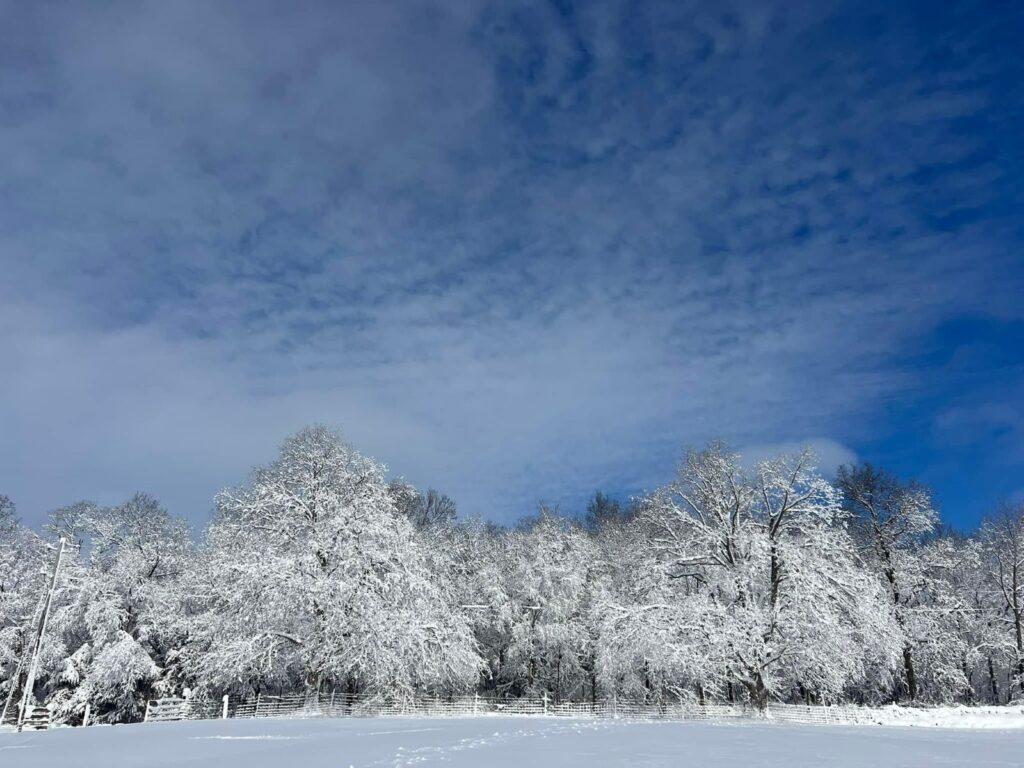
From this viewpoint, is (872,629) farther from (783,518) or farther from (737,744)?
(737,744)

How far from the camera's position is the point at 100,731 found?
19734 mm

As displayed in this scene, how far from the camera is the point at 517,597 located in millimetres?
41156

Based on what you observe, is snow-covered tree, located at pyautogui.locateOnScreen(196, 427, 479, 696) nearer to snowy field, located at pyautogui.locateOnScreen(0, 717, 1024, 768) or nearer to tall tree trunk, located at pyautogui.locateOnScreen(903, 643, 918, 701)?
snowy field, located at pyautogui.locateOnScreen(0, 717, 1024, 768)

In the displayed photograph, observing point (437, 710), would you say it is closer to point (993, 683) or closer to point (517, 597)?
point (517, 597)

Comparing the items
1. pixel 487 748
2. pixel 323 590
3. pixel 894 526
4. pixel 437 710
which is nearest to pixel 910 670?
pixel 894 526

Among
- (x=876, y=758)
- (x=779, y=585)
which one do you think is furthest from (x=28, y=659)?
(x=876, y=758)

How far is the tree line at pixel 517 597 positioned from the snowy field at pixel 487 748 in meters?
6.89

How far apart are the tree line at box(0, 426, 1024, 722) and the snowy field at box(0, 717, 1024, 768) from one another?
6.89 meters

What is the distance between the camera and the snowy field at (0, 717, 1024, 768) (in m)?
12.1

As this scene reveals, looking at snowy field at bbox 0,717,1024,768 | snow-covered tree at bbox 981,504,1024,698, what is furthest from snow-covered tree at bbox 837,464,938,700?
snowy field at bbox 0,717,1024,768

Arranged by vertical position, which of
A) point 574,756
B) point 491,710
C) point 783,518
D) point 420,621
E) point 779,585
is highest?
point 783,518

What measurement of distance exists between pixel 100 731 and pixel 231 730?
3575 mm

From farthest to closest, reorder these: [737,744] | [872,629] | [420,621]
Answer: [420,621]
[872,629]
[737,744]

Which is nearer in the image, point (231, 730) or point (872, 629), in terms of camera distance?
point (231, 730)
